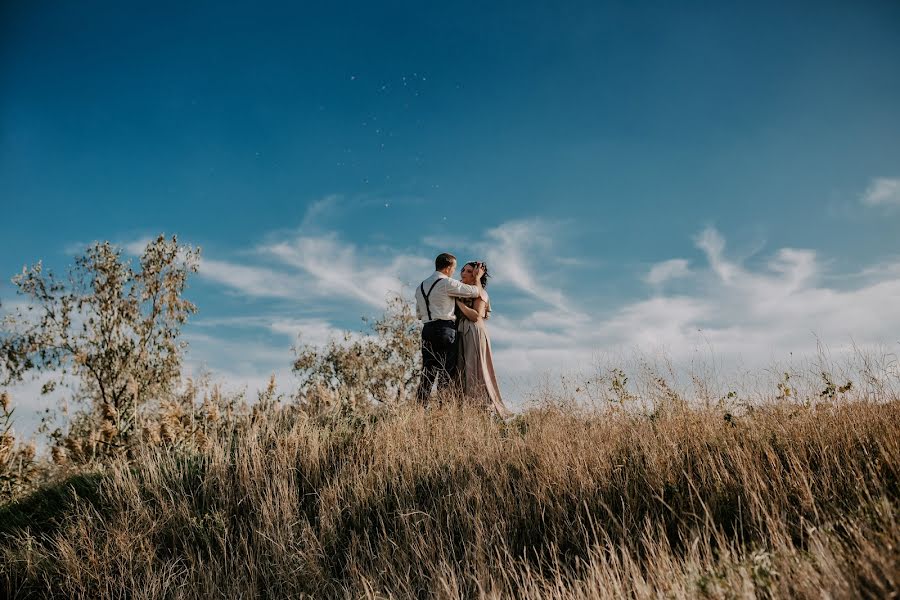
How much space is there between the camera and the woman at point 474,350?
10.3 meters

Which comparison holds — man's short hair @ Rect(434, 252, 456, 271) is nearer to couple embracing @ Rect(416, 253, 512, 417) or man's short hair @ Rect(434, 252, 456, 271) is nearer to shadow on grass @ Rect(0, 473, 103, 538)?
couple embracing @ Rect(416, 253, 512, 417)

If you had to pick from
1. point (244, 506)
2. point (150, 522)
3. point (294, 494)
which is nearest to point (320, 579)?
point (294, 494)

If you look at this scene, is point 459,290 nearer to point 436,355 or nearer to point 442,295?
point 442,295

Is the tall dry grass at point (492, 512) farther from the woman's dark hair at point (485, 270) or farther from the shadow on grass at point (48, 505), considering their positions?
the woman's dark hair at point (485, 270)

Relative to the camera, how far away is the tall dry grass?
12.9ft

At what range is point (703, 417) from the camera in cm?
634

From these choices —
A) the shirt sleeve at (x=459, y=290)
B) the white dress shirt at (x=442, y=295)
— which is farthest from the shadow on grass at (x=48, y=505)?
the shirt sleeve at (x=459, y=290)

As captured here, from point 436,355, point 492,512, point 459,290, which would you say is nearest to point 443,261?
point 459,290

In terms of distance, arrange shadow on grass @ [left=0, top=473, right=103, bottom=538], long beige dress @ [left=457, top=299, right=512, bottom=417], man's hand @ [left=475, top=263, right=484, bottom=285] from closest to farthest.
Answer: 1. shadow on grass @ [left=0, top=473, right=103, bottom=538]
2. long beige dress @ [left=457, top=299, right=512, bottom=417]
3. man's hand @ [left=475, top=263, right=484, bottom=285]

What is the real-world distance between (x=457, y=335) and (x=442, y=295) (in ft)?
3.47

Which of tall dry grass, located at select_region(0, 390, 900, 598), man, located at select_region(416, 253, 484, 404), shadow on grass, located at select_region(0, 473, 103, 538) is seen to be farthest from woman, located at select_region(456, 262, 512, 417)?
shadow on grass, located at select_region(0, 473, 103, 538)

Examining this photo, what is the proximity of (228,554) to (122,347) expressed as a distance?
14.7 meters

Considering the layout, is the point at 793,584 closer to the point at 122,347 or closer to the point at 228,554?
the point at 228,554

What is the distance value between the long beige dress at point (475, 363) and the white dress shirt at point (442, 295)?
0.52 meters
